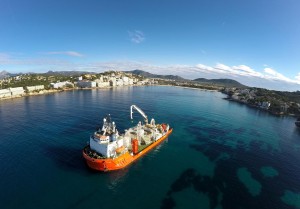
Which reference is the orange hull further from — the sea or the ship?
the sea

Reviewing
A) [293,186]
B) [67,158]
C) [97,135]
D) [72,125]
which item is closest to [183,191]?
[97,135]

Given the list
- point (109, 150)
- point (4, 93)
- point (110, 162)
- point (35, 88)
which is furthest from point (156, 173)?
point (35, 88)

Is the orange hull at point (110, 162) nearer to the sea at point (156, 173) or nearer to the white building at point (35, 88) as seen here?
the sea at point (156, 173)

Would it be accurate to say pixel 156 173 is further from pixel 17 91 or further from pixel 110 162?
pixel 17 91

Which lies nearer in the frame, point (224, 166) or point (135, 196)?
point (135, 196)

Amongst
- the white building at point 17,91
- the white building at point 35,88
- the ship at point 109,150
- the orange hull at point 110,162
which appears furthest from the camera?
the white building at point 35,88

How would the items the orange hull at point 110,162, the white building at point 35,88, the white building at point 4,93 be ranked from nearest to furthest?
the orange hull at point 110,162 → the white building at point 4,93 → the white building at point 35,88

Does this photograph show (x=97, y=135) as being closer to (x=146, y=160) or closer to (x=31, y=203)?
(x=146, y=160)

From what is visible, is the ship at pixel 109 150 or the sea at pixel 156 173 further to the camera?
the ship at pixel 109 150

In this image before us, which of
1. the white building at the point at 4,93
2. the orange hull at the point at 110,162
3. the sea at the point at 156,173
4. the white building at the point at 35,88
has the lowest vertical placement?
the sea at the point at 156,173

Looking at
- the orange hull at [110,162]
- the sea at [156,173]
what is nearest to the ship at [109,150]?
the orange hull at [110,162]

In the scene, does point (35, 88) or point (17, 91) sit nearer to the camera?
point (17, 91)
